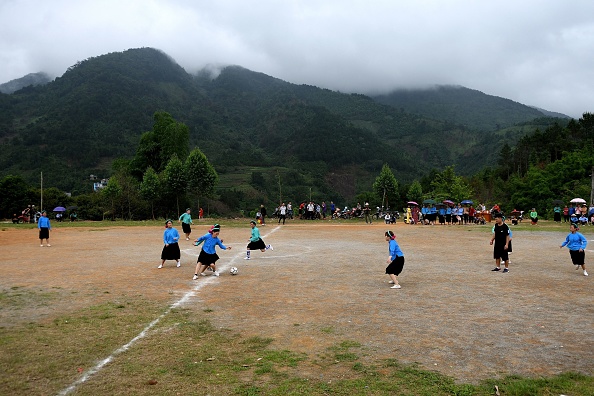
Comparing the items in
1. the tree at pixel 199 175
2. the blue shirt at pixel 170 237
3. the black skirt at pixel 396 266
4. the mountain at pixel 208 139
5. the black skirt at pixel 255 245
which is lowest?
the black skirt at pixel 396 266

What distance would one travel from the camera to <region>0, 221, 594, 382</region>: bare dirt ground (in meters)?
6.78

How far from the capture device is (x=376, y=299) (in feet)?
33.4

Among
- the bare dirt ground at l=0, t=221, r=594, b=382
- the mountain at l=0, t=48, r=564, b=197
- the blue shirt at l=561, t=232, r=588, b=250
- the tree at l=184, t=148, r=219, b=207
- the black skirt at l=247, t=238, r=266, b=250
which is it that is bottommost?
the bare dirt ground at l=0, t=221, r=594, b=382

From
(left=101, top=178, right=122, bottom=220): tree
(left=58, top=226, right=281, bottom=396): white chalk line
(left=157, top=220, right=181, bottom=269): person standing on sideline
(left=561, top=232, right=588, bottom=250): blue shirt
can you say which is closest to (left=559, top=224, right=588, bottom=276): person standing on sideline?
(left=561, top=232, right=588, bottom=250): blue shirt

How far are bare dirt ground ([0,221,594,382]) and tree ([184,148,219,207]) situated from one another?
37274 mm

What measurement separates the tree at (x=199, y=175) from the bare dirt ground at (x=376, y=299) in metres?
37.3

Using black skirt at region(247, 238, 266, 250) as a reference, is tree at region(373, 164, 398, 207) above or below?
above

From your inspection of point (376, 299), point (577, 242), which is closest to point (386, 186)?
point (577, 242)

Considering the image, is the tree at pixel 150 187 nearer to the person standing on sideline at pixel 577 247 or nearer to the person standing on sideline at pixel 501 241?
the person standing on sideline at pixel 501 241

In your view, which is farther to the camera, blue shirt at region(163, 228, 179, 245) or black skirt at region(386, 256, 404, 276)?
blue shirt at region(163, 228, 179, 245)

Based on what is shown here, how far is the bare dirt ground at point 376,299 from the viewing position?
22.2 feet

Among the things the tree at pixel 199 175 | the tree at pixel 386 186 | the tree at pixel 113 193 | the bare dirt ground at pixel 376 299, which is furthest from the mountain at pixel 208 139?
the bare dirt ground at pixel 376 299

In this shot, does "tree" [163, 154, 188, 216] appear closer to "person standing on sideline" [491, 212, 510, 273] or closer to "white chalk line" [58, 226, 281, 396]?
"person standing on sideline" [491, 212, 510, 273]

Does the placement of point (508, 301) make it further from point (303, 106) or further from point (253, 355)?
point (303, 106)
